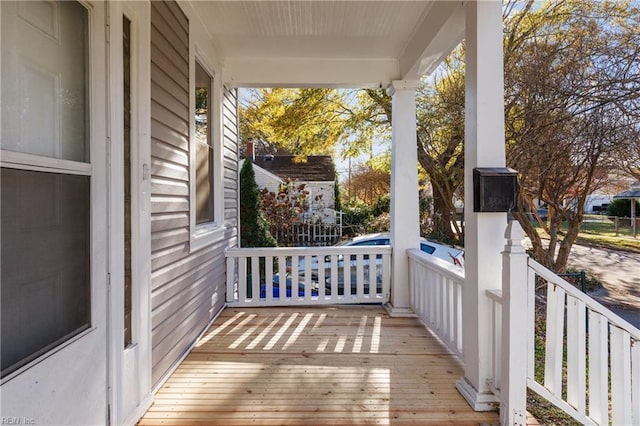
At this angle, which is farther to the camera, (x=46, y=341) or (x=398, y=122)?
(x=398, y=122)

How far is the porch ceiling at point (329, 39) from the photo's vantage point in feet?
9.14

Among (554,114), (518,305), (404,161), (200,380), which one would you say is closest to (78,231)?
(200,380)

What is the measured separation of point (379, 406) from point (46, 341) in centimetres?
176

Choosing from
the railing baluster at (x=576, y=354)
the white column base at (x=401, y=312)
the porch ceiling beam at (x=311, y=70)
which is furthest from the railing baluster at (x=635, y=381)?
the porch ceiling beam at (x=311, y=70)

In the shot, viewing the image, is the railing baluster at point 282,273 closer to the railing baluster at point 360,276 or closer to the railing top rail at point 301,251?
the railing top rail at point 301,251

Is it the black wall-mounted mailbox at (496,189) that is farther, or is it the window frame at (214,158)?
the window frame at (214,158)

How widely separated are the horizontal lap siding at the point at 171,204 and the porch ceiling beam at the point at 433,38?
201cm

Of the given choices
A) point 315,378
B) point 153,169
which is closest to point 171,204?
point 153,169

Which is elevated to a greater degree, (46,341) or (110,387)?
(46,341)

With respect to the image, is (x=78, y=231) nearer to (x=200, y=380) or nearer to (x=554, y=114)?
(x=200, y=380)

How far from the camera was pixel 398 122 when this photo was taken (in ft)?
12.4

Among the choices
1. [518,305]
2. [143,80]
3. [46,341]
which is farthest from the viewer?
[143,80]

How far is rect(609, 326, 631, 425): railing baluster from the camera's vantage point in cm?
156

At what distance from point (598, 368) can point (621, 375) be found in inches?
3.5
